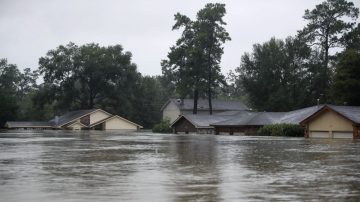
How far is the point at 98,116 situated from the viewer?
10906 cm

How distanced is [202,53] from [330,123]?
129 ft

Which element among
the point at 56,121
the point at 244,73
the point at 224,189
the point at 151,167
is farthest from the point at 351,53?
the point at 56,121

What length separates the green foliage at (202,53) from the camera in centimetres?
9362

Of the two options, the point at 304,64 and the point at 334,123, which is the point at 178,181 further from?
the point at 304,64

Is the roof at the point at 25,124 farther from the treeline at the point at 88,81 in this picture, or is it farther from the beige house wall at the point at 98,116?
the beige house wall at the point at 98,116

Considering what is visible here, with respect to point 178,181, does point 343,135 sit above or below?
above

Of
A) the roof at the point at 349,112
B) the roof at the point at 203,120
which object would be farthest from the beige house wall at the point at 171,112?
the roof at the point at 349,112

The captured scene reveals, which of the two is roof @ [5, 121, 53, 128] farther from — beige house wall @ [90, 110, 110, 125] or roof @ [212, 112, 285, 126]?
roof @ [212, 112, 285, 126]

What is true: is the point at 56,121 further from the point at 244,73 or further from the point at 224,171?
the point at 224,171

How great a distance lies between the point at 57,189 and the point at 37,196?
1162mm

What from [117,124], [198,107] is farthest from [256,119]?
[117,124]

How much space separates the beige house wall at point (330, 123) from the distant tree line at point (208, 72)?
1080 cm

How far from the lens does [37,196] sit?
11.5 metres

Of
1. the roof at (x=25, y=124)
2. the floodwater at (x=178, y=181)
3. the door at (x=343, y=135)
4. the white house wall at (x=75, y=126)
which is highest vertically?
the roof at (x=25, y=124)
